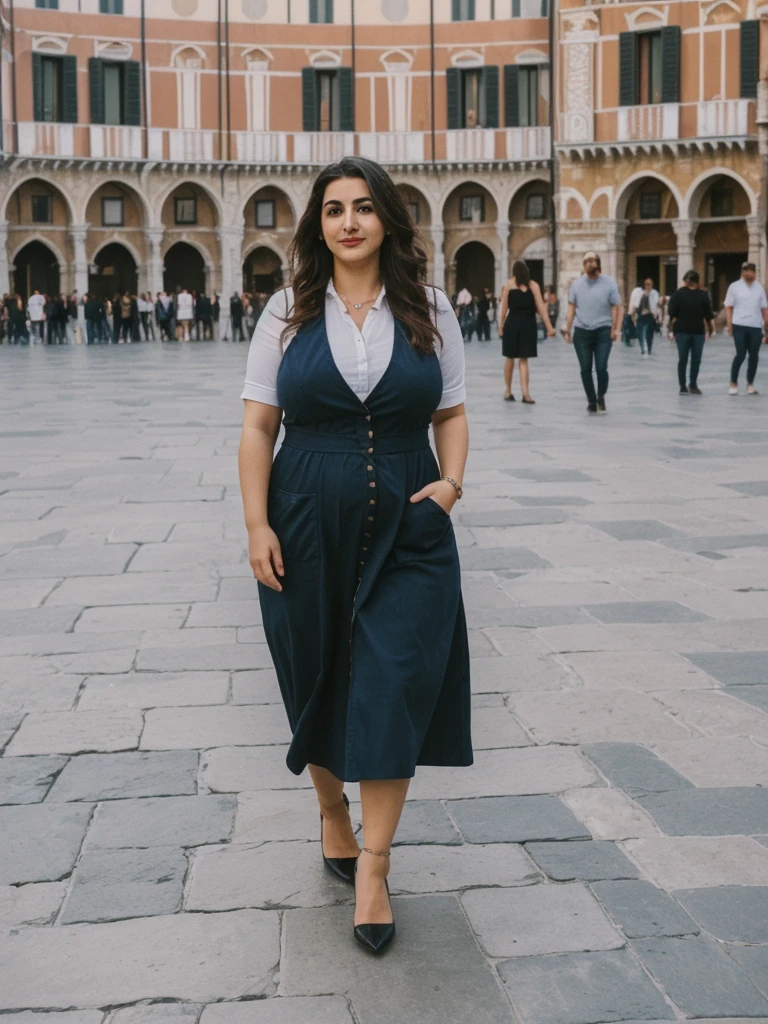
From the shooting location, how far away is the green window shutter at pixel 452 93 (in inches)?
1537

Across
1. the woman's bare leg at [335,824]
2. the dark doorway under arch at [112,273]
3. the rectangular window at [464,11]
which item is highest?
the rectangular window at [464,11]

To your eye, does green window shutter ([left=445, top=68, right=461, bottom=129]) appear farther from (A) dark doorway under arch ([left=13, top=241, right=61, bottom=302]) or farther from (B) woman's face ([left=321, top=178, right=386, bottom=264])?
(B) woman's face ([left=321, top=178, right=386, bottom=264])

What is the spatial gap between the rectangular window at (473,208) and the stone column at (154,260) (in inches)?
320

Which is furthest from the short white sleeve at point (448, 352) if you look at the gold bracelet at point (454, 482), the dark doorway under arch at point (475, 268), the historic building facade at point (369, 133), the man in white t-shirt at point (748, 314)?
the dark doorway under arch at point (475, 268)

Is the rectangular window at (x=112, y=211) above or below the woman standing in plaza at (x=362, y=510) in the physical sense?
above

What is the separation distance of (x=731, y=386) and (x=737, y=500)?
7.78 m

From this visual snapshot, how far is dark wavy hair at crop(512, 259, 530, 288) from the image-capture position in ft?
45.3

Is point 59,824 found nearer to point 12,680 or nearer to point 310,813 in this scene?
point 310,813

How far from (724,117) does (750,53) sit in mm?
1479

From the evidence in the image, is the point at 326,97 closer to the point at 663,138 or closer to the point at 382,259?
the point at 663,138

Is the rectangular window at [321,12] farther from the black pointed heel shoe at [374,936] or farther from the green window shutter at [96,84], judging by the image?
the black pointed heel shoe at [374,936]

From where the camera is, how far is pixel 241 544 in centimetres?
722

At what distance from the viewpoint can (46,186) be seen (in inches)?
1511

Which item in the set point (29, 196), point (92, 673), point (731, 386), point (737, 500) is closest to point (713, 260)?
point (29, 196)
